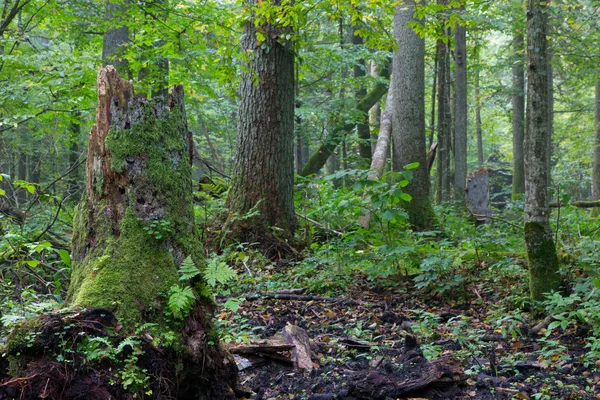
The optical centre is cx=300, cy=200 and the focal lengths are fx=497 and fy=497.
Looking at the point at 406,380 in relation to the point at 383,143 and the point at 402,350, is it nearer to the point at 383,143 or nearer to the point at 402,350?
the point at 402,350

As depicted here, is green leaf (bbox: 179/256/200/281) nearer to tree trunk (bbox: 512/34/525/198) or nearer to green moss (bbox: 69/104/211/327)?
green moss (bbox: 69/104/211/327)

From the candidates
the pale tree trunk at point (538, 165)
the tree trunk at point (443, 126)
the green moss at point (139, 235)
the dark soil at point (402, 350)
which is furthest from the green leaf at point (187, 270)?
the tree trunk at point (443, 126)

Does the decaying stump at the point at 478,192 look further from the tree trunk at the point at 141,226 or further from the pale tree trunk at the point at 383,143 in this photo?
the tree trunk at the point at 141,226

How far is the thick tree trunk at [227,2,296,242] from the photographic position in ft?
26.5

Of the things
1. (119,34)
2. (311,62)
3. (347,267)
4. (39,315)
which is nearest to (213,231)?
(347,267)

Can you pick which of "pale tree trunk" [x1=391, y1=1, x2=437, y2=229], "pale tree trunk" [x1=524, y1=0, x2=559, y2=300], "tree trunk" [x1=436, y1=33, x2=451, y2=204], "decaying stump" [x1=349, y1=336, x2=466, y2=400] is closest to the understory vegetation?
"decaying stump" [x1=349, y1=336, x2=466, y2=400]

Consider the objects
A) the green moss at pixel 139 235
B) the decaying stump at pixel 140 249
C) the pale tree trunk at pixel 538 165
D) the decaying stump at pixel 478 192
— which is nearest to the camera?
the decaying stump at pixel 140 249

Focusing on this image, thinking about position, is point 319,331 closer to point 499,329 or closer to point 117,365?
point 499,329

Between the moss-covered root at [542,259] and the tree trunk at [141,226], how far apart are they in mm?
3525

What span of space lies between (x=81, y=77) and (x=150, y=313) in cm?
802

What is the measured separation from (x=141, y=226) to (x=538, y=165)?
155 inches

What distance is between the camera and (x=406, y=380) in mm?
3438

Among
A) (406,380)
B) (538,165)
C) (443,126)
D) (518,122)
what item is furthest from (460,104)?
(406,380)

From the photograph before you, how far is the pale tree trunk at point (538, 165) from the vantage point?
200 inches
